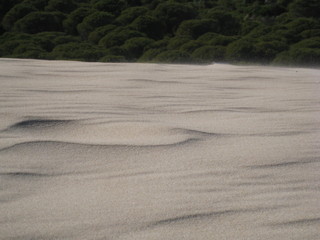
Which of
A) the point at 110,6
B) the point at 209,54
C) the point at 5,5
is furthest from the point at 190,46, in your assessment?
the point at 5,5

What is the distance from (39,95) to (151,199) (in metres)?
1.29

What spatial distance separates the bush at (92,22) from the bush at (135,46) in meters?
0.83

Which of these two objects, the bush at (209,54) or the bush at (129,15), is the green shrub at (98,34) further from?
the bush at (209,54)

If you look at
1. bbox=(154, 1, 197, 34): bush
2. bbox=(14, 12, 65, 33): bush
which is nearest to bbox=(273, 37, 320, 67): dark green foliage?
bbox=(154, 1, 197, 34): bush

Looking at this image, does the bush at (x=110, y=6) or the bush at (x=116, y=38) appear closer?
the bush at (x=116, y=38)

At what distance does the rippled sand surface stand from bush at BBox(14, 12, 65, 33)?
335cm

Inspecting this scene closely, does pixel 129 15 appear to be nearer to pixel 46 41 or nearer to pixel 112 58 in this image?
pixel 46 41

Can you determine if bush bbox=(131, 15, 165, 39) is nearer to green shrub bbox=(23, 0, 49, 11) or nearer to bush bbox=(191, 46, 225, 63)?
bush bbox=(191, 46, 225, 63)

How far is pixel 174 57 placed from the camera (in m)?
4.43

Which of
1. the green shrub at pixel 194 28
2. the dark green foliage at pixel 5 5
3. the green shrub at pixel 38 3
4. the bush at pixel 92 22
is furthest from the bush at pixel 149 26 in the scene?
the dark green foliage at pixel 5 5

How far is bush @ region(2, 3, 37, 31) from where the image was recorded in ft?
20.1

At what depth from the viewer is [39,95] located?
2354mm

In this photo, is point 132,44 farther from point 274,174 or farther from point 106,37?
point 274,174

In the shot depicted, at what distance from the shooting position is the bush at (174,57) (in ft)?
14.5
